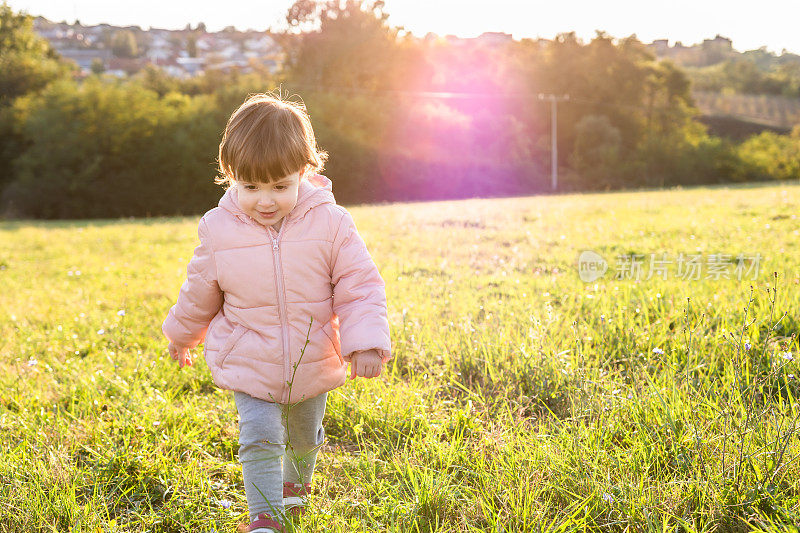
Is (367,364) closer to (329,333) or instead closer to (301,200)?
(329,333)

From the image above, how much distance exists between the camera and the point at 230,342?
2.24 metres

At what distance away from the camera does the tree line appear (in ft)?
103

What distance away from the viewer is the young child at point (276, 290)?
7.00ft

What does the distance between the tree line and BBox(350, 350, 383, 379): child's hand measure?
18635mm

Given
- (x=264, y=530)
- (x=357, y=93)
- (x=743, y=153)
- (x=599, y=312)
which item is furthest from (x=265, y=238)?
(x=743, y=153)

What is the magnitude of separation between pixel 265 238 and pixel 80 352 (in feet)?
9.15

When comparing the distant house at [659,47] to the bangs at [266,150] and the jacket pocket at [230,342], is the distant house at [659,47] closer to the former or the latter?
the bangs at [266,150]

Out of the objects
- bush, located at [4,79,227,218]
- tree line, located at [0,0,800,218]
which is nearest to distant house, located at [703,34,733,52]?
tree line, located at [0,0,800,218]

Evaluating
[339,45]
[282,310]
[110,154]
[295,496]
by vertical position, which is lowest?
[110,154]

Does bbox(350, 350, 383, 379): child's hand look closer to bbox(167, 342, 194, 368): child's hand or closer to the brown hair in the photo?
the brown hair

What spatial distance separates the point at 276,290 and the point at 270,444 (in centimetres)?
53

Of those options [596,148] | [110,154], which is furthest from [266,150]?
[596,148]

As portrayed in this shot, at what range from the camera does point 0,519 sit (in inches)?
87.0

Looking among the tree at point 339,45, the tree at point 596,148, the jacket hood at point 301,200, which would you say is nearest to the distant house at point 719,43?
the tree at point 596,148
